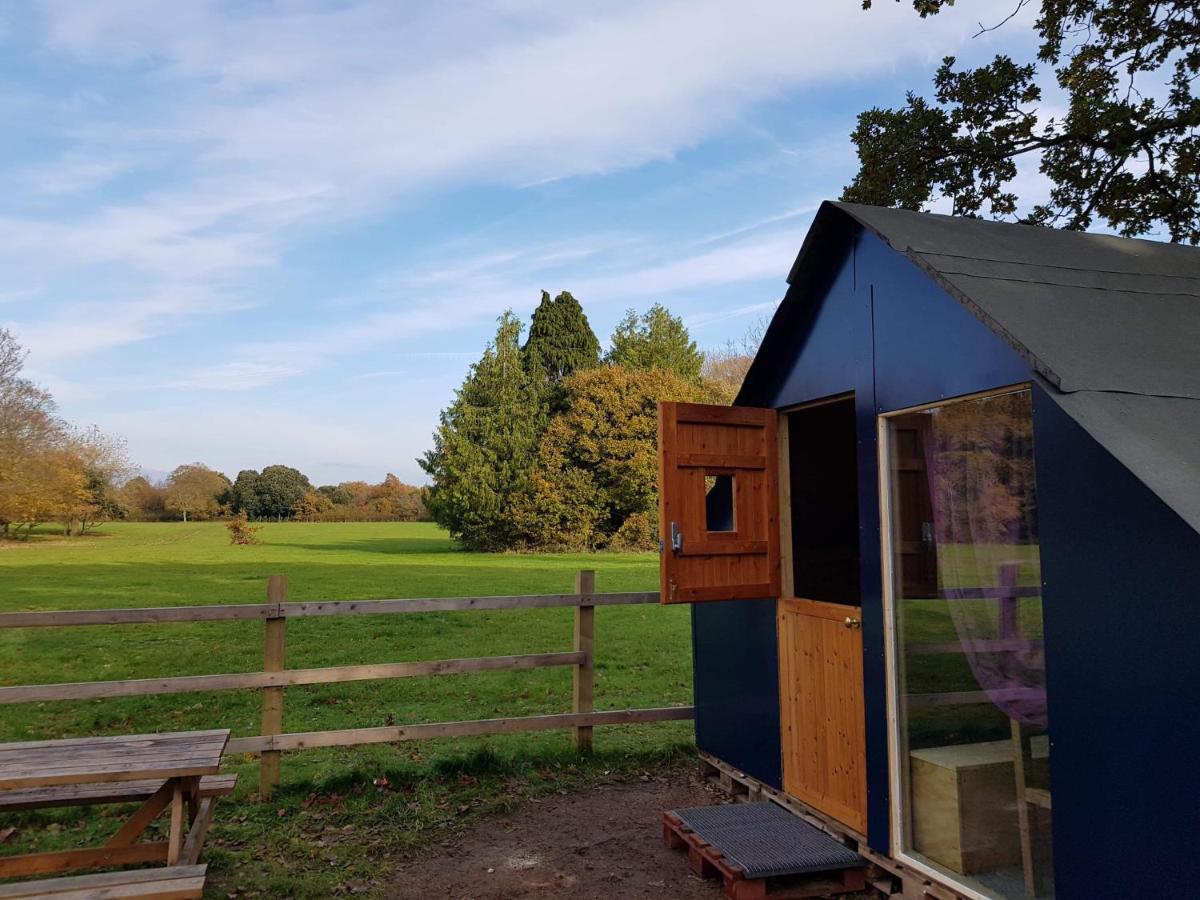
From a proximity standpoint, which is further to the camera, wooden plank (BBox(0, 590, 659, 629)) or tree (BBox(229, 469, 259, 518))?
tree (BBox(229, 469, 259, 518))

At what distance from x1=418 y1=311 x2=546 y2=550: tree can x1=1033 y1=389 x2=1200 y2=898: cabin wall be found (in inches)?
1086

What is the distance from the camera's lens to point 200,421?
2341cm

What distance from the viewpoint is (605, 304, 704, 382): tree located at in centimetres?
3759

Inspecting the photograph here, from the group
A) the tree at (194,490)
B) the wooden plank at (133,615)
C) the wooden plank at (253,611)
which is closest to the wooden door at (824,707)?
the wooden plank at (253,611)

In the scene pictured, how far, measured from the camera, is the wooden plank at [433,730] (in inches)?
238

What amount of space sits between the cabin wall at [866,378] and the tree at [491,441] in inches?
972

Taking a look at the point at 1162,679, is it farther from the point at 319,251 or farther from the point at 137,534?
the point at 137,534

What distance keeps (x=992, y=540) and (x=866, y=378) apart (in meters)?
1.29

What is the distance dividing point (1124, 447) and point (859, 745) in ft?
8.19

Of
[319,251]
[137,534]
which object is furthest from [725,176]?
[137,534]

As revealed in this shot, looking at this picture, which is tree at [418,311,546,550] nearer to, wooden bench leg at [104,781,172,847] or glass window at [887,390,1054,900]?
wooden bench leg at [104,781,172,847]

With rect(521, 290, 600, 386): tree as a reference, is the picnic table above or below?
below

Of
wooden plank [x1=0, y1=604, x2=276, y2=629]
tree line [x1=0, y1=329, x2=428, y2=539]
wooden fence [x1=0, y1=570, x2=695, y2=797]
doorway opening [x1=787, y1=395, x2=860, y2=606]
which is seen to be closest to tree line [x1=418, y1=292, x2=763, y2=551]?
tree line [x1=0, y1=329, x2=428, y2=539]

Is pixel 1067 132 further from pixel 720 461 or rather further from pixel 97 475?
pixel 97 475
